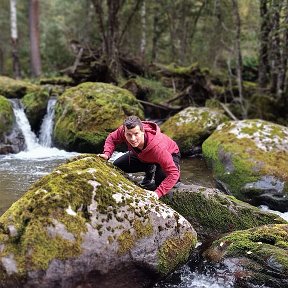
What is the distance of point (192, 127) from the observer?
9977 mm

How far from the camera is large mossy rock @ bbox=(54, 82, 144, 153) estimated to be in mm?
10008

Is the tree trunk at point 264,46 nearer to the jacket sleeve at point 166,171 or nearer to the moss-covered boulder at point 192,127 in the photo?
the moss-covered boulder at point 192,127

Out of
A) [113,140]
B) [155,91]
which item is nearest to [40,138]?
[155,91]

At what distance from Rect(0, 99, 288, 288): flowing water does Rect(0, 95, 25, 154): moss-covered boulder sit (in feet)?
0.77

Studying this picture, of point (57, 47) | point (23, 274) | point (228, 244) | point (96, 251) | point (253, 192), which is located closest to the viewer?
point (23, 274)

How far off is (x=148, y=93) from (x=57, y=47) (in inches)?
496

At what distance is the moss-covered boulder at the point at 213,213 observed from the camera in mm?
5141

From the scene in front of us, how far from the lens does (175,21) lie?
20766 millimetres

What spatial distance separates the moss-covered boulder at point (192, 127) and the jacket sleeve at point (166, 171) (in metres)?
4.98

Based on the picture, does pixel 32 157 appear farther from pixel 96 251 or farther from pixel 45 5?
pixel 45 5

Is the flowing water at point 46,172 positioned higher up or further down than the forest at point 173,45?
further down

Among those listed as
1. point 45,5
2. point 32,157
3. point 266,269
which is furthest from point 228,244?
point 45,5

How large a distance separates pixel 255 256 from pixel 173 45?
17815 mm

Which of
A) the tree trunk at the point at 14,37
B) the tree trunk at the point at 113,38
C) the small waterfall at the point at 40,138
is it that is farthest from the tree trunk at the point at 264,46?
the tree trunk at the point at 14,37
